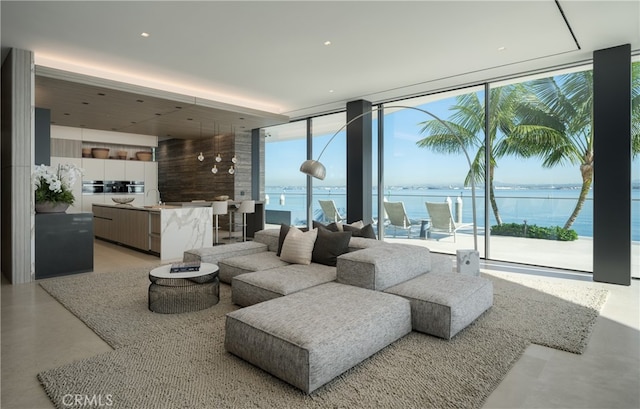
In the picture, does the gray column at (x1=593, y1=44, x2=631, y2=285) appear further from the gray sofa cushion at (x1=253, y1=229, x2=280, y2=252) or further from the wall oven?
the wall oven

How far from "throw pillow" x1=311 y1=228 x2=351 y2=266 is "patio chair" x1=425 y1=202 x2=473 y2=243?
10.7 ft

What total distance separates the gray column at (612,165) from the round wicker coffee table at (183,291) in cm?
465

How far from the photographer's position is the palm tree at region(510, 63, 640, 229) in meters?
5.30

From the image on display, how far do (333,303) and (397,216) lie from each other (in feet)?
16.1

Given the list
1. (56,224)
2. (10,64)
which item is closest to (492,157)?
(56,224)

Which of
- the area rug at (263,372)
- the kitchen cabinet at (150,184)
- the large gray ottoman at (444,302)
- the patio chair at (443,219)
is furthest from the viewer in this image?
the kitchen cabinet at (150,184)

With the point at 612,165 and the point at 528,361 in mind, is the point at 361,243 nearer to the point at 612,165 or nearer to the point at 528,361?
the point at 528,361

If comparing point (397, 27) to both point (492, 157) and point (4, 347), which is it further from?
point (4, 347)

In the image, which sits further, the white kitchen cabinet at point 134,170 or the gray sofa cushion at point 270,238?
the white kitchen cabinet at point 134,170

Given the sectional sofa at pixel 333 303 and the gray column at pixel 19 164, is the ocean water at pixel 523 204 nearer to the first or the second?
the sectional sofa at pixel 333 303

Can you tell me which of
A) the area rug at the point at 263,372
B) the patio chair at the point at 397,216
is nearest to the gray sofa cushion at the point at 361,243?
the area rug at the point at 263,372

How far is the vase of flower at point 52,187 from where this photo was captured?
479 cm

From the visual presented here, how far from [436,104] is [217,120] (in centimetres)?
454

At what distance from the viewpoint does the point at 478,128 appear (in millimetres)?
6211
